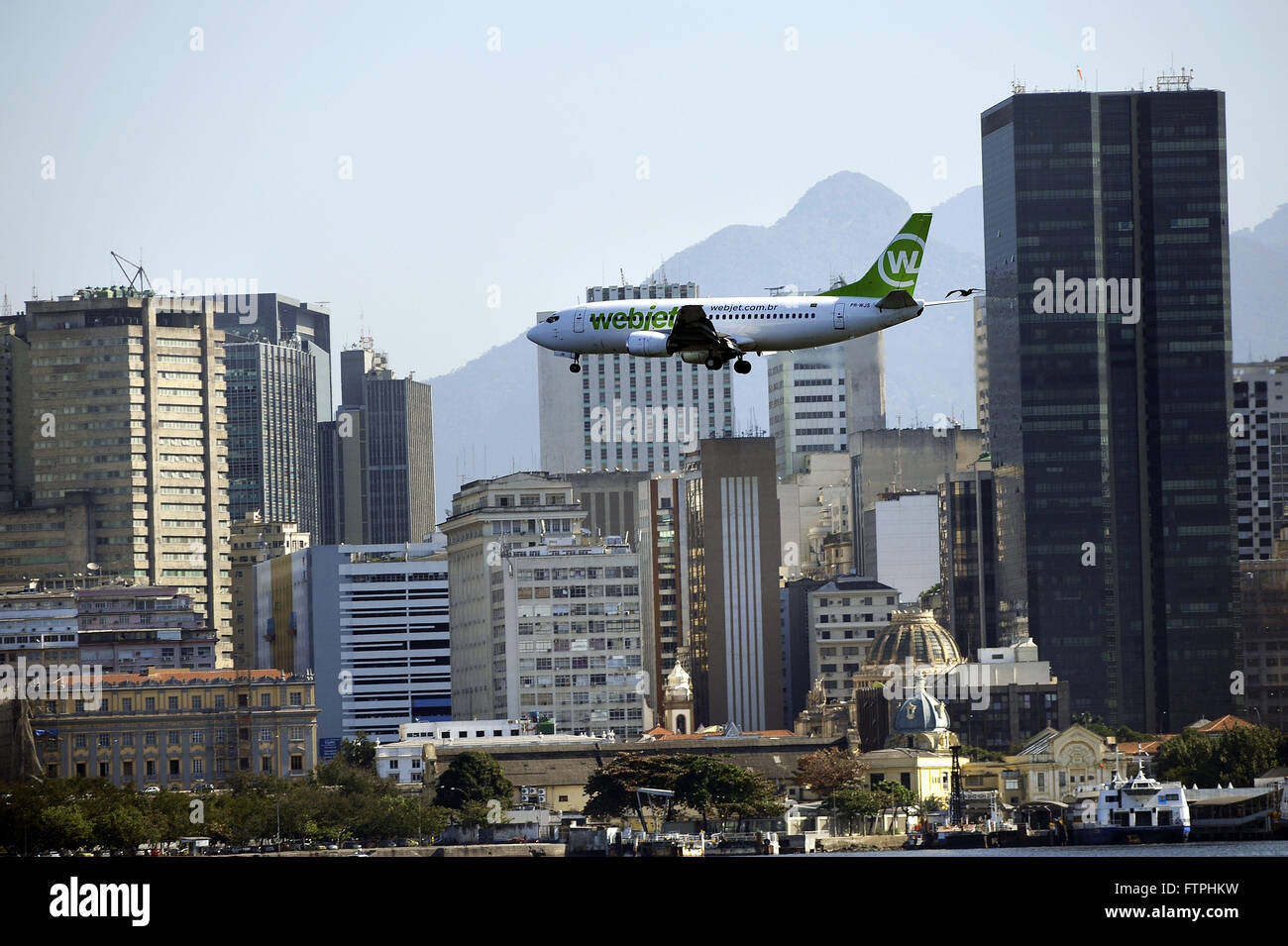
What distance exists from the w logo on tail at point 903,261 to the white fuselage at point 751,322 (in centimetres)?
954

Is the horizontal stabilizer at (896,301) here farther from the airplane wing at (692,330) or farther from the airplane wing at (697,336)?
the airplane wing at (692,330)

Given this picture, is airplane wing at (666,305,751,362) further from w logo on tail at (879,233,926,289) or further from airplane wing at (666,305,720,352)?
w logo on tail at (879,233,926,289)

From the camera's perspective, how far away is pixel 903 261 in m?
123

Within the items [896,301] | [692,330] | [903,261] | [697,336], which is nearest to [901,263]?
[903,261]

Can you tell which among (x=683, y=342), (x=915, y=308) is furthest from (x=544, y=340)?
(x=915, y=308)

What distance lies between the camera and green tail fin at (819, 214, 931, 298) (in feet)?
380

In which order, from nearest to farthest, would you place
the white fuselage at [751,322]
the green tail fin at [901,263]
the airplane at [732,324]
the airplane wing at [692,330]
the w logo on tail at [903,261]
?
the airplane wing at [692,330] < the airplane at [732,324] < the white fuselage at [751,322] < the green tail fin at [901,263] < the w logo on tail at [903,261]

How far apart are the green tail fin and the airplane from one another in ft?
0.42

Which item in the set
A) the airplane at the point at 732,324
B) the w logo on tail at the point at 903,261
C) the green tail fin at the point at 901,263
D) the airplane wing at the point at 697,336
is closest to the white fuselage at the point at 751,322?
the airplane at the point at 732,324

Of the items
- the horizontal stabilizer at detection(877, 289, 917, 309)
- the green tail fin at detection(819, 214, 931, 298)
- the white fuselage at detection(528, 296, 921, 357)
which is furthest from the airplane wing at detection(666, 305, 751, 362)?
A: the green tail fin at detection(819, 214, 931, 298)

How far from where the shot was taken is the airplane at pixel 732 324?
104 meters
